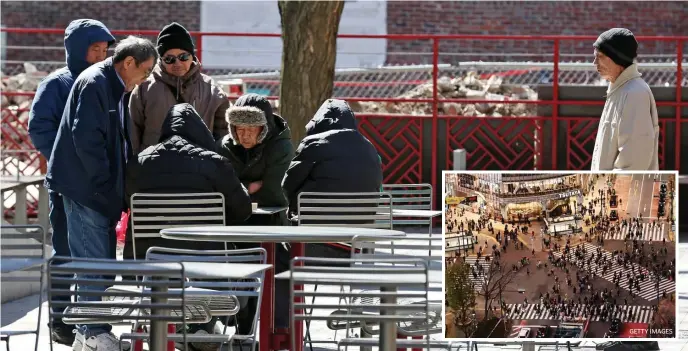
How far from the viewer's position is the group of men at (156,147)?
672 centimetres

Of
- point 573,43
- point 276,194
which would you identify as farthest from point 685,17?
point 276,194

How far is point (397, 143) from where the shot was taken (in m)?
14.6

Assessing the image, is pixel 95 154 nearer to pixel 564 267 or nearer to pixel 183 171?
pixel 183 171

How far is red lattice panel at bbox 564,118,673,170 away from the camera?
1423cm

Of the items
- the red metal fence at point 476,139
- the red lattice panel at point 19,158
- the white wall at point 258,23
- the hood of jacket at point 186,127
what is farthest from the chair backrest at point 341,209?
the white wall at point 258,23

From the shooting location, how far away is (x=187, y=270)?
4988mm

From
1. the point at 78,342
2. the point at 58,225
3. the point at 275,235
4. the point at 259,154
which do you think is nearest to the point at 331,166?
the point at 259,154

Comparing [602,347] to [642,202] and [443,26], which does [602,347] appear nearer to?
[642,202]

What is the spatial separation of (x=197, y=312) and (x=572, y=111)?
9246mm

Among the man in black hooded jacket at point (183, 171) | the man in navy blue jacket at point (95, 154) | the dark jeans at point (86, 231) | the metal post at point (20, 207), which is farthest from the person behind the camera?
the metal post at point (20, 207)

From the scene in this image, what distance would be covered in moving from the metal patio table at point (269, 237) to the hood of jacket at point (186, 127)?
775mm

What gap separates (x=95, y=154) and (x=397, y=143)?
794cm

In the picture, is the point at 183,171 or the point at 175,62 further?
the point at 175,62

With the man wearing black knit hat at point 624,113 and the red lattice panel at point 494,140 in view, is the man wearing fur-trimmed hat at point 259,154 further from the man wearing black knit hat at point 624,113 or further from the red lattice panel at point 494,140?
the red lattice panel at point 494,140
